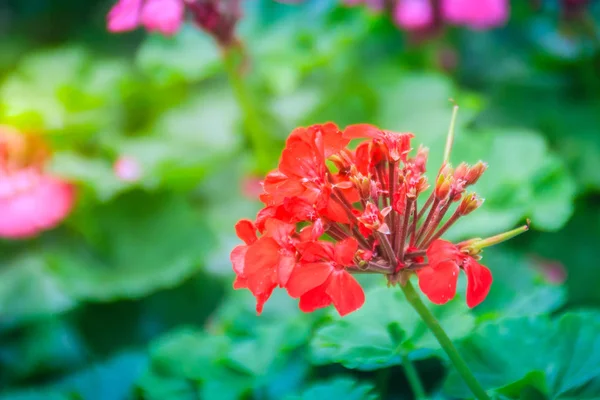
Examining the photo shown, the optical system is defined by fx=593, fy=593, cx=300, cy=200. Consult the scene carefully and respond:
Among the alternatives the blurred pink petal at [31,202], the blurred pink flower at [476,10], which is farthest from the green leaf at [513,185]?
the blurred pink petal at [31,202]

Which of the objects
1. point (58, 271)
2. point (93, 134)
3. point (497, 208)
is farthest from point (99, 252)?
point (497, 208)

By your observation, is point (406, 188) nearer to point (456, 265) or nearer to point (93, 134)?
point (456, 265)

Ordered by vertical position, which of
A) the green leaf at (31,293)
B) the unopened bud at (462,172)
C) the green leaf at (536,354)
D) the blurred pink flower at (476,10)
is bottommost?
the green leaf at (536,354)

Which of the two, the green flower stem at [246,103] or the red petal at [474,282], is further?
the green flower stem at [246,103]

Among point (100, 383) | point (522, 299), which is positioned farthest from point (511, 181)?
point (100, 383)

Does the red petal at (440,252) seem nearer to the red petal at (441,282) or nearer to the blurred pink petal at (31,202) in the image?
the red petal at (441,282)

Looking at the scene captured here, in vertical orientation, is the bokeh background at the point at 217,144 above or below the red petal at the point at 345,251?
above
